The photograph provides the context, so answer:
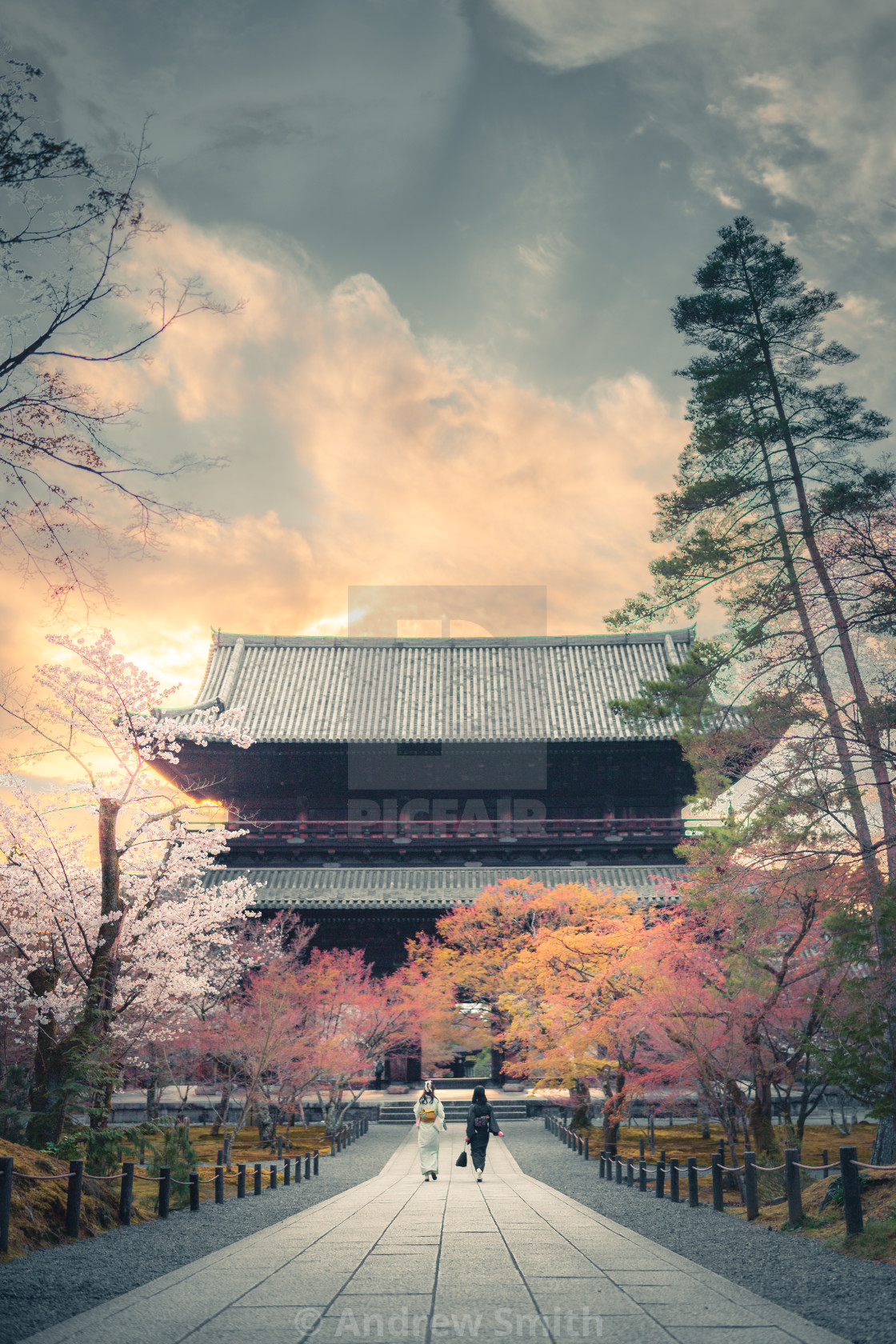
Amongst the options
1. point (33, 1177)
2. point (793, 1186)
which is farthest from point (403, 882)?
point (33, 1177)

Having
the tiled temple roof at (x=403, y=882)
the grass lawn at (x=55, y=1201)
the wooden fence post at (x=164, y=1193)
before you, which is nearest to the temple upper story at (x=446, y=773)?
the tiled temple roof at (x=403, y=882)

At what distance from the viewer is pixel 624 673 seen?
31.3 m

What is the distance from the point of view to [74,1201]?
337 inches

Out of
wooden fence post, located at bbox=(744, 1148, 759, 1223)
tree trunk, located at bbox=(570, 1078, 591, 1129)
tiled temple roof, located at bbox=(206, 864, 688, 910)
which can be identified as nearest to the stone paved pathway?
wooden fence post, located at bbox=(744, 1148, 759, 1223)

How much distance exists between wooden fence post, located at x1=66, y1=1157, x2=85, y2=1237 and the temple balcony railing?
1814 centimetres

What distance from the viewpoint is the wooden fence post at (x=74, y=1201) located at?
27.7 feet

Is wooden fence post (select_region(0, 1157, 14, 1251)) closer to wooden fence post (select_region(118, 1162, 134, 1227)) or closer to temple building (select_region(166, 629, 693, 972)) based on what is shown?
wooden fence post (select_region(118, 1162, 134, 1227))

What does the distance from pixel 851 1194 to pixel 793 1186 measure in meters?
1.42

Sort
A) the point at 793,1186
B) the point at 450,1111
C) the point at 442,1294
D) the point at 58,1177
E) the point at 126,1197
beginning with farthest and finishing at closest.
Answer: the point at 450,1111 → the point at 126,1197 → the point at 793,1186 → the point at 58,1177 → the point at 442,1294

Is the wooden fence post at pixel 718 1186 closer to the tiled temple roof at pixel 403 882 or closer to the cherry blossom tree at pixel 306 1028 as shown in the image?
the cherry blossom tree at pixel 306 1028

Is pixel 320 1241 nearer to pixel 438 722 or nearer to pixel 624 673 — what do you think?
pixel 438 722

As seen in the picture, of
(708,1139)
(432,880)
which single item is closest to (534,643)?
(432,880)

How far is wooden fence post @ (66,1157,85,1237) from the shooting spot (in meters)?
8.45

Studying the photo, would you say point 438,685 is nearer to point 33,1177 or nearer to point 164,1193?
point 164,1193
